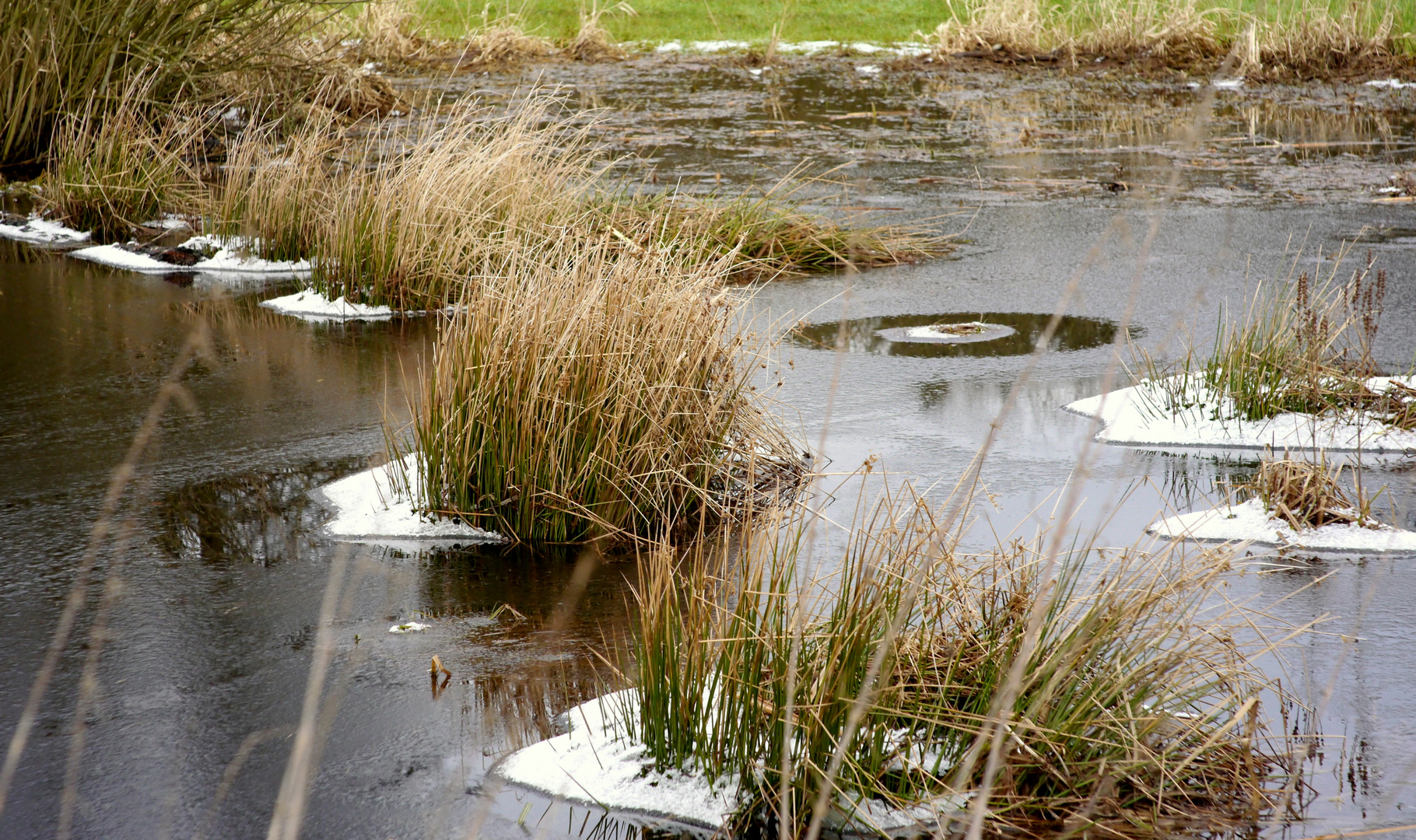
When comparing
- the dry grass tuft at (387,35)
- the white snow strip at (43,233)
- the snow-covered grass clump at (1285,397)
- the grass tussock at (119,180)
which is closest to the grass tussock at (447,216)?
the grass tussock at (119,180)

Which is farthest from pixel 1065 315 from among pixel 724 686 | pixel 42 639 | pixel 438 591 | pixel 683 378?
pixel 42 639

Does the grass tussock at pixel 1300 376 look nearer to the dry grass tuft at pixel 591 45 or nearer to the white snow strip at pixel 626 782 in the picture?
the white snow strip at pixel 626 782

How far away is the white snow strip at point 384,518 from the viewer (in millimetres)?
4453

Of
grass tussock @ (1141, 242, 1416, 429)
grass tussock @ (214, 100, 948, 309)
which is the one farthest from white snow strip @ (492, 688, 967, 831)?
grass tussock @ (214, 100, 948, 309)

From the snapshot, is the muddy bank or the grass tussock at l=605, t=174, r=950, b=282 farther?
the muddy bank

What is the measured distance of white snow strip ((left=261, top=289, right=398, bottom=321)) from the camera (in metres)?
7.57

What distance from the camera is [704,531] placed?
15.1ft

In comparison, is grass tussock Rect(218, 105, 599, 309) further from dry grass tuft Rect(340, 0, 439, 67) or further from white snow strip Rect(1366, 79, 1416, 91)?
white snow strip Rect(1366, 79, 1416, 91)

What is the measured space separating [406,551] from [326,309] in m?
3.71

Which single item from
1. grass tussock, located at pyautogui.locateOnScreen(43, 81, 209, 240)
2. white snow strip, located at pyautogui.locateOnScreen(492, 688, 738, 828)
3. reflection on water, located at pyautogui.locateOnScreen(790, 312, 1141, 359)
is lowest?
white snow strip, located at pyautogui.locateOnScreen(492, 688, 738, 828)

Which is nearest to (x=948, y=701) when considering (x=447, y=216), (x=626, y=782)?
(x=626, y=782)

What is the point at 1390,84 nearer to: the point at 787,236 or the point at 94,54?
the point at 787,236

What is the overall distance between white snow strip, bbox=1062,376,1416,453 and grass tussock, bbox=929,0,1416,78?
587 inches

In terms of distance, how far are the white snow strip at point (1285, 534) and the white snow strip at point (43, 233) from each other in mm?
8316
